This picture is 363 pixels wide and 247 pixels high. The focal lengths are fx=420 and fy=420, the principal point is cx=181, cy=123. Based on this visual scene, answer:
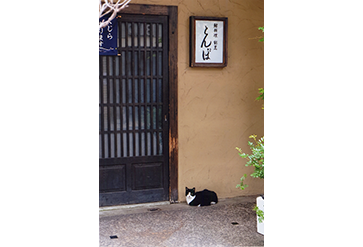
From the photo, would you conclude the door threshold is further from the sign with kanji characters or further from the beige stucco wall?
the sign with kanji characters

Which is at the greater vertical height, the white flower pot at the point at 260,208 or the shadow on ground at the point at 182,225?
the white flower pot at the point at 260,208

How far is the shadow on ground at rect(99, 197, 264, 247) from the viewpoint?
363 cm

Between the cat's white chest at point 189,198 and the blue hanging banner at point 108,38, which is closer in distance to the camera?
the blue hanging banner at point 108,38

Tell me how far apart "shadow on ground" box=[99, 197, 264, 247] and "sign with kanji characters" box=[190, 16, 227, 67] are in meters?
1.64

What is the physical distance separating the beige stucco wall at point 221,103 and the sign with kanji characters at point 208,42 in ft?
0.27

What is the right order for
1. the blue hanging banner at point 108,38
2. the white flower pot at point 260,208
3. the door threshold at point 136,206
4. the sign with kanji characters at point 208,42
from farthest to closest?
1. the sign with kanji characters at point 208,42
2. the door threshold at point 136,206
3. the blue hanging banner at point 108,38
4. the white flower pot at point 260,208

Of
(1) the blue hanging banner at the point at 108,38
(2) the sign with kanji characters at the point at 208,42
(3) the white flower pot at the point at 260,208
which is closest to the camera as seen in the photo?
(3) the white flower pot at the point at 260,208

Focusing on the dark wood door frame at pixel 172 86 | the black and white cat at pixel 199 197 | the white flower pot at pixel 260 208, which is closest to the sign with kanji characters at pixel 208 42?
the dark wood door frame at pixel 172 86

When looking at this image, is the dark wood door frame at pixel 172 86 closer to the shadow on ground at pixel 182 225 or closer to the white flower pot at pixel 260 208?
the shadow on ground at pixel 182 225

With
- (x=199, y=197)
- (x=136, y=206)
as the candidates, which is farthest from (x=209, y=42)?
(x=136, y=206)

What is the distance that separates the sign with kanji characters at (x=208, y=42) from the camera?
478cm

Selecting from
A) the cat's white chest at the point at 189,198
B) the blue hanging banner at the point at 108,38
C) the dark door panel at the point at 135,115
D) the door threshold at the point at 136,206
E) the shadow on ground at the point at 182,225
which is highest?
the blue hanging banner at the point at 108,38
